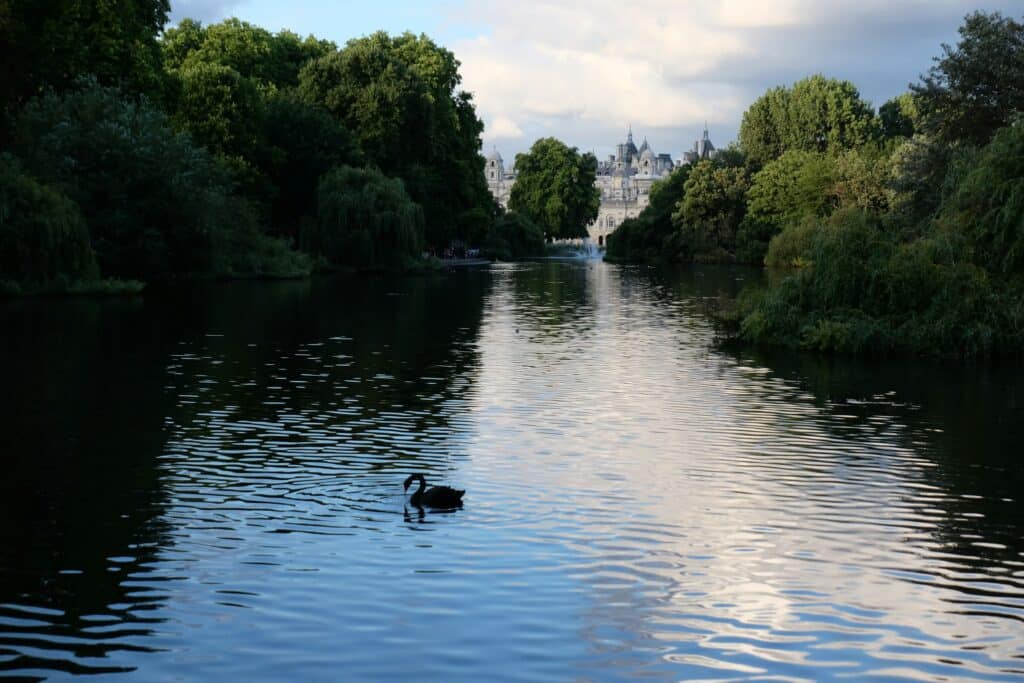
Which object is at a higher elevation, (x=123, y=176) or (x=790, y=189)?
(x=790, y=189)

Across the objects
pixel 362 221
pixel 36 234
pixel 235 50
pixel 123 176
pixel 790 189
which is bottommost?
pixel 36 234

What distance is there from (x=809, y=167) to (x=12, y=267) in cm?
7759

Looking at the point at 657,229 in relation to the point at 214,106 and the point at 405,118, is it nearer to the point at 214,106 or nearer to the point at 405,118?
the point at 405,118

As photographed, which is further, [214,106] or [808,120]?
[808,120]

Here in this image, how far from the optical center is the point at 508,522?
14.7 m

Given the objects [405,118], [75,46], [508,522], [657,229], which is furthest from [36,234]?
[657,229]

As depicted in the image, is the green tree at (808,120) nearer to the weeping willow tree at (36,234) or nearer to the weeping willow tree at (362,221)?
the weeping willow tree at (362,221)

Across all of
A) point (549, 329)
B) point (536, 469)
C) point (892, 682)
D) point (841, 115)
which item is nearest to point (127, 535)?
point (536, 469)

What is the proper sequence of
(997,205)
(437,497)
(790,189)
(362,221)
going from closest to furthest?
1. (437,497)
2. (997,205)
3. (362,221)
4. (790,189)

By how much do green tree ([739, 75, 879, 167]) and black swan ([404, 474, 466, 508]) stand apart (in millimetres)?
112152

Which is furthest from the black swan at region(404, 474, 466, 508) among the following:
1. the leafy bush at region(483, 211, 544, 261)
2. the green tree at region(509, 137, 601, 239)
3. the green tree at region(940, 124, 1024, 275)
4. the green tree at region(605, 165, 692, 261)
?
the green tree at region(509, 137, 601, 239)

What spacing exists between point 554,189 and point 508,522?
555 ft

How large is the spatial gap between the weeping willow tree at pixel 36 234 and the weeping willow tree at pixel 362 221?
2944cm

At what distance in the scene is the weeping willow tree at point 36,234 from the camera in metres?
47.0
